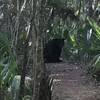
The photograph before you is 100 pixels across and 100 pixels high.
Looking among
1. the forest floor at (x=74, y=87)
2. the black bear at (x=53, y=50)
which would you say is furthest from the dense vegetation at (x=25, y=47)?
the black bear at (x=53, y=50)

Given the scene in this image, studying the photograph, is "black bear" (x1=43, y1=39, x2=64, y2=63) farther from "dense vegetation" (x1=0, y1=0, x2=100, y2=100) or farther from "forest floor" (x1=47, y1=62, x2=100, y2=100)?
"forest floor" (x1=47, y1=62, x2=100, y2=100)

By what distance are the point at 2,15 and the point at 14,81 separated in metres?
4.13

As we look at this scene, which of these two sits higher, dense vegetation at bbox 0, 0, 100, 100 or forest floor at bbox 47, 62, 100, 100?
dense vegetation at bbox 0, 0, 100, 100

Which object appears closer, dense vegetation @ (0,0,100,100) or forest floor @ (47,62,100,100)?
dense vegetation @ (0,0,100,100)

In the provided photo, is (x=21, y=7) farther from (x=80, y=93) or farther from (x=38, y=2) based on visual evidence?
(x=80, y=93)

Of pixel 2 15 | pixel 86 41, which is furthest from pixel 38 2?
pixel 86 41

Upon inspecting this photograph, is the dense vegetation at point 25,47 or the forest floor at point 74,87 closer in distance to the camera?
the dense vegetation at point 25,47

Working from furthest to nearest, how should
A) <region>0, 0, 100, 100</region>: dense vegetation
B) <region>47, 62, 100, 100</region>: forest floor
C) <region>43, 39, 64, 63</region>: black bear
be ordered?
<region>43, 39, 64, 63</region>: black bear, <region>47, 62, 100, 100</region>: forest floor, <region>0, 0, 100, 100</region>: dense vegetation

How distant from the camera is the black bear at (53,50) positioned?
10.0 meters

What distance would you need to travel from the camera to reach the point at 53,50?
1026 centimetres

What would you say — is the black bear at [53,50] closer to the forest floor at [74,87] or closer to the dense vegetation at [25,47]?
the dense vegetation at [25,47]

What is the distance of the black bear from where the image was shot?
32.9 feet

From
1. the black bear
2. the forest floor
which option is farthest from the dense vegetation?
the black bear

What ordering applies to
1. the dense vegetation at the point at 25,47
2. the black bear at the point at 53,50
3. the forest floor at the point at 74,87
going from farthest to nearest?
the black bear at the point at 53,50
the forest floor at the point at 74,87
the dense vegetation at the point at 25,47
